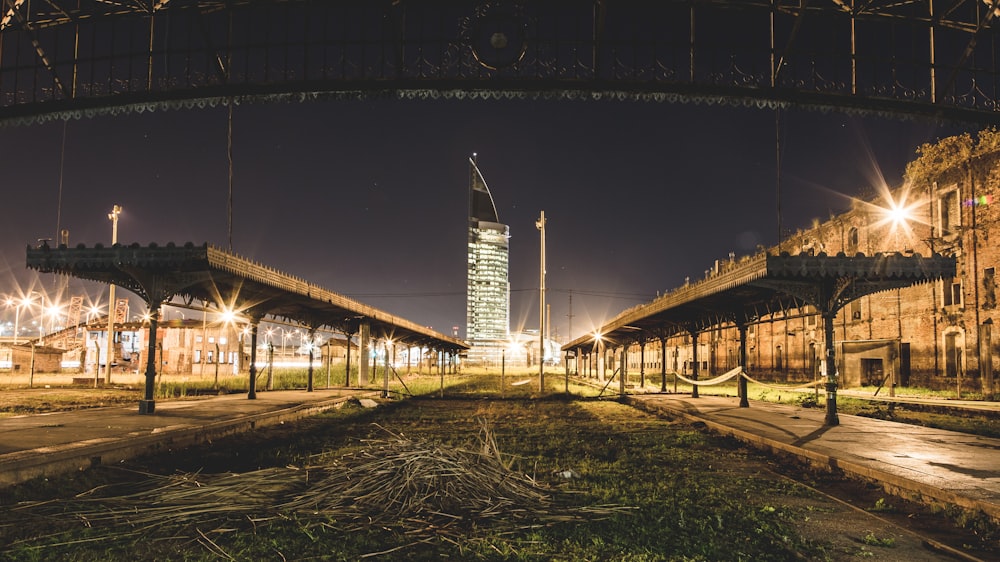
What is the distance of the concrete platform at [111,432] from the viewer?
8.65m

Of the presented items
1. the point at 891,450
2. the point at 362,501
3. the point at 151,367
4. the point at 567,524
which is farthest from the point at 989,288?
the point at 151,367

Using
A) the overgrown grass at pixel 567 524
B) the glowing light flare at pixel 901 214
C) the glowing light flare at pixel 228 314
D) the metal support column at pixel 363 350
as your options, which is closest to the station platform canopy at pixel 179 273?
the glowing light flare at pixel 228 314

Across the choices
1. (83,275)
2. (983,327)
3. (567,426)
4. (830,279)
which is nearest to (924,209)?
(983,327)

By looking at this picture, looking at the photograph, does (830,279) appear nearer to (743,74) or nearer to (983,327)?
(743,74)

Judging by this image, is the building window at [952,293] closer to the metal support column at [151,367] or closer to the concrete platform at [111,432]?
the concrete platform at [111,432]

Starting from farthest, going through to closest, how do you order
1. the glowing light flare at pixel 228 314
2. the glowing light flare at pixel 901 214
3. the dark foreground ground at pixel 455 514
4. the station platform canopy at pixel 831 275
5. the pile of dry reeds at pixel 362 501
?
the glowing light flare at pixel 901 214, the glowing light flare at pixel 228 314, the station platform canopy at pixel 831 275, the pile of dry reeds at pixel 362 501, the dark foreground ground at pixel 455 514

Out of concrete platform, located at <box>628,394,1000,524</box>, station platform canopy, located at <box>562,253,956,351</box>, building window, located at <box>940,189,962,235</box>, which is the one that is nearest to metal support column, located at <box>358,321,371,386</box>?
concrete platform, located at <box>628,394,1000,524</box>

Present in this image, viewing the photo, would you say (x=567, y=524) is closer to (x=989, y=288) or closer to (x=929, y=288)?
(x=989, y=288)

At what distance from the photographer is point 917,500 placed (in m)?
7.38

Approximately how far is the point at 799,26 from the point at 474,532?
22.7 feet

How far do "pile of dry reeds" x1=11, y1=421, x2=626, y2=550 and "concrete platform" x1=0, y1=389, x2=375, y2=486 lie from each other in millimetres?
1691

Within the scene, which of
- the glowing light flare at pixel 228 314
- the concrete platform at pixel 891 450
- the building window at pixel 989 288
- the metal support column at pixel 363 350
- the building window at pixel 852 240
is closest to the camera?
the concrete platform at pixel 891 450

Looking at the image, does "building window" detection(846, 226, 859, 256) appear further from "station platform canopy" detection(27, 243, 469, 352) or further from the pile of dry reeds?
the pile of dry reeds

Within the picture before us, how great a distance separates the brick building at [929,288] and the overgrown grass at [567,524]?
38.9ft
